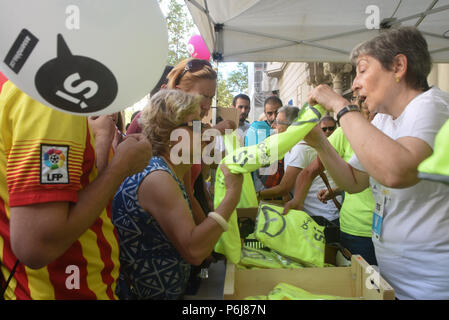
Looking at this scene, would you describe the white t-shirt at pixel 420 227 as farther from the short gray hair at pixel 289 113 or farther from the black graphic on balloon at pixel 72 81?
the short gray hair at pixel 289 113

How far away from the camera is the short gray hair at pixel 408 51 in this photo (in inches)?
46.4

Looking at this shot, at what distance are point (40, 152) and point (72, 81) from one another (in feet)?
0.64

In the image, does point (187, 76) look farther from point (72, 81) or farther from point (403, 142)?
point (403, 142)

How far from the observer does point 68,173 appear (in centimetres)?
74

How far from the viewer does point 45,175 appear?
0.70 metres

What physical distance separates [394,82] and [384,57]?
4.3 inches

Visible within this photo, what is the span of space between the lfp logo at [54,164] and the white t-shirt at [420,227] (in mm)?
1084

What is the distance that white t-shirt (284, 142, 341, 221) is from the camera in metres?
2.58

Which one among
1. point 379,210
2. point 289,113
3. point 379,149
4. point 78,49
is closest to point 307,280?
point 379,210

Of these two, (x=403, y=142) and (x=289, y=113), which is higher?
(x=289, y=113)

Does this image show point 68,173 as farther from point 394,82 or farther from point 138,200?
point 394,82

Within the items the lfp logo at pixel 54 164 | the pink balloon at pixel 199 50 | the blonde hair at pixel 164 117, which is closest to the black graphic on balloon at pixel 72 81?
the lfp logo at pixel 54 164

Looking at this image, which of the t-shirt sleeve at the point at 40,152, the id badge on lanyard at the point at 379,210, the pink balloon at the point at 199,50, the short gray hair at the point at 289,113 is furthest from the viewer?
the pink balloon at the point at 199,50
